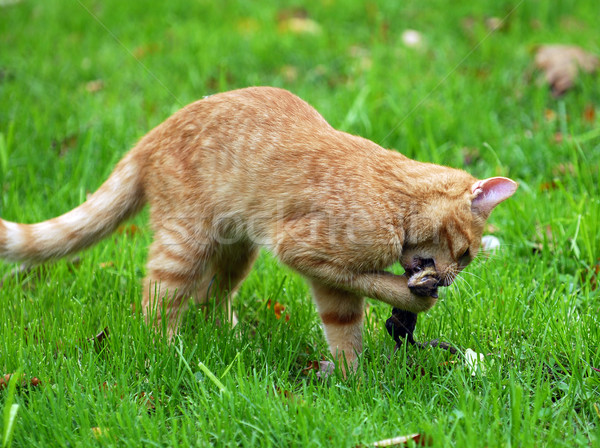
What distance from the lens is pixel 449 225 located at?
110 inches

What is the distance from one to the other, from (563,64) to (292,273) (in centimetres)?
335

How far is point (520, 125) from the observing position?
5164mm

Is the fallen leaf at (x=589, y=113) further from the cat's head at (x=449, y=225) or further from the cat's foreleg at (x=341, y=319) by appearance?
the cat's foreleg at (x=341, y=319)

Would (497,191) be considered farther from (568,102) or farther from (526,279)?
(568,102)

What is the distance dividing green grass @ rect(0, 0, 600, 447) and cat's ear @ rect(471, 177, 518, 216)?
47cm

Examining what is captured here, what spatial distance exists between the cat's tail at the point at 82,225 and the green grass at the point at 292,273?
0.21 metres

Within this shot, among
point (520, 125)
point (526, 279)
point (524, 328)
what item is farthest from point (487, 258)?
point (520, 125)

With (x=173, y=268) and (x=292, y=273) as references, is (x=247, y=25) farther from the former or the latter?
(x=173, y=268)

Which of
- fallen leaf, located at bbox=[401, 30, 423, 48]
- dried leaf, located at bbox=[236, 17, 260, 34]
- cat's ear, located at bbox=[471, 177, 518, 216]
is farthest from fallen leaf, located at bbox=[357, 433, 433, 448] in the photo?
dried leaf, located at bbox=[236, 17, 260, 34]

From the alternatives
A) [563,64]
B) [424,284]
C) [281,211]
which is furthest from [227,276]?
[563,64]

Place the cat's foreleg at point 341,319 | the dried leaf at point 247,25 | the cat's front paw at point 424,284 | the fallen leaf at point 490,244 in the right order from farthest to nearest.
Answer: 1. the dried leaf at point 247,25
2. the fallen leaf at point 490,244
3. the cat's foreleg at point 341,319
4. the cat's front paw at point 424,284

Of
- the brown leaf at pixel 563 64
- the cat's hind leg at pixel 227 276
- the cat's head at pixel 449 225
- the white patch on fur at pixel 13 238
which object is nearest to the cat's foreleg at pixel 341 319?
the cat's head at pixel 449 225

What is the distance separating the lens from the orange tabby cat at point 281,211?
9.13 ft

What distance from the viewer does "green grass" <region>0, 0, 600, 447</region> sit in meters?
2.40
